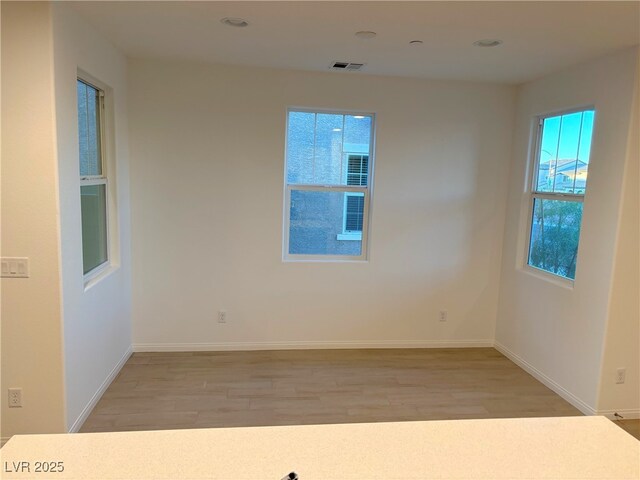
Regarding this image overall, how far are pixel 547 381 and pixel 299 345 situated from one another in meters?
2.15

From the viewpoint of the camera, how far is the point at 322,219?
4355 millimetres

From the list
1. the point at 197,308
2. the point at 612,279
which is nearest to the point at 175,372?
the point at 197,308

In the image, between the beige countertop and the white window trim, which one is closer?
the beige countertop

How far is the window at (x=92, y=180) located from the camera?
3.05 m

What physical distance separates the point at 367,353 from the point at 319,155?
6.28 ft

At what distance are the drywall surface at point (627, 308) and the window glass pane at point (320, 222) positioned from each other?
2.10 metres

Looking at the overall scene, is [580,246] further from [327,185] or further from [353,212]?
[327,185]

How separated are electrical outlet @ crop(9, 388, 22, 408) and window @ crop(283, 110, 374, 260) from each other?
2324 millimetres

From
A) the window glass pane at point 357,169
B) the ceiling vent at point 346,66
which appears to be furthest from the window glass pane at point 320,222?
the ceiling vent at point 346,66

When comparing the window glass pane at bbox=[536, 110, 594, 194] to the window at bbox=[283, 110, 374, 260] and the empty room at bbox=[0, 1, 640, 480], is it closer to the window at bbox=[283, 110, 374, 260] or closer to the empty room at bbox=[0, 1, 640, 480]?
the empty room at bbox=[0, 1, 640, 480]

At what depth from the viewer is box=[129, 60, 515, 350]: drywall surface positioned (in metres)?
3.96

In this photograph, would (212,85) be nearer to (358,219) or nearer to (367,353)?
(358,219)

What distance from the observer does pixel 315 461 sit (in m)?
1.19

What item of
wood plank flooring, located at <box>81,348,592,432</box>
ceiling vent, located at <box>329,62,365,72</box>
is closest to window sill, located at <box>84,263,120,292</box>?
wood plank flooring, located at <box>81,348,592,432</box>
